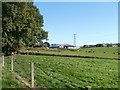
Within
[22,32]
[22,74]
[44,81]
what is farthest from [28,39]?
[44,81]

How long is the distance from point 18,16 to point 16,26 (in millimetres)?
846

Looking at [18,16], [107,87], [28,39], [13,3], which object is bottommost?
[107,87]

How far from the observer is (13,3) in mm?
17062

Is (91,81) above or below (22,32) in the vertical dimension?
below

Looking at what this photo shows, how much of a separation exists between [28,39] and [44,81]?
25.3 feet

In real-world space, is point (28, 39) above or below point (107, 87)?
above

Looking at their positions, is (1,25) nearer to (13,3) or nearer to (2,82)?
(13,3)

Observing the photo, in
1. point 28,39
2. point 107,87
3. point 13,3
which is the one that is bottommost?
point 107,87

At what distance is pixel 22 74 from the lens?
12898 millimetres

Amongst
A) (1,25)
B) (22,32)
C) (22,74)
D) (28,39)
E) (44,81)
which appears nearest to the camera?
(44,81)

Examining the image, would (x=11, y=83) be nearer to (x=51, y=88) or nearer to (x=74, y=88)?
(x=51, y=88)

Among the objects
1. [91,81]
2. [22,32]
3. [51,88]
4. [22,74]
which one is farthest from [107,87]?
[22,32]

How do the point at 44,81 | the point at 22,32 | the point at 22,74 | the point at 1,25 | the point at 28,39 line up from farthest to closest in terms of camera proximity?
the point at 28,39
the point at 22,32
the point at 1,25
the point at 22,74
the point at 44,81

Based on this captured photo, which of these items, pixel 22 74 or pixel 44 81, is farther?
pixel 22 74
